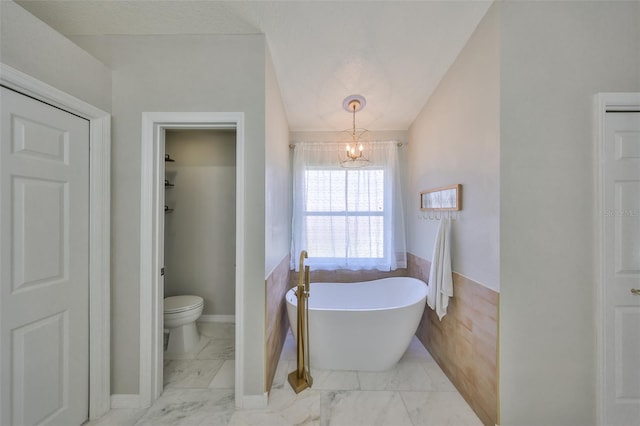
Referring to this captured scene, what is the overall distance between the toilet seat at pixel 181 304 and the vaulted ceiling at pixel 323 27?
7.21 feet

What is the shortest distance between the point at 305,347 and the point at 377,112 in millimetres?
2364

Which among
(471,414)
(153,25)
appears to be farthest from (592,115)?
(153,25)

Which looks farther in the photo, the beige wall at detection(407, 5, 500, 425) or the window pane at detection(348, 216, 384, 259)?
the window pane at detection(348, 216, 384, 259)

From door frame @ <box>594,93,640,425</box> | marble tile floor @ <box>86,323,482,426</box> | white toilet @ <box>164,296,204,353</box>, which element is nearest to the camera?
door frame @ <box>594,93,640,425</box>

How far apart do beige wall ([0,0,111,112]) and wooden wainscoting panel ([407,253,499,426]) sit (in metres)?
2.71

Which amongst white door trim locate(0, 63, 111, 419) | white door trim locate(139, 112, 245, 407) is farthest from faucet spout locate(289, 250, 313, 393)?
white door trim locate(0, 63, 111, 419)

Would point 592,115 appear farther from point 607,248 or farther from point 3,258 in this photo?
point 3,258

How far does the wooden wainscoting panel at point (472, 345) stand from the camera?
4.65 feet

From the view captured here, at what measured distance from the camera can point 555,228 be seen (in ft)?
4.53

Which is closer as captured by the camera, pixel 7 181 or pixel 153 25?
pixel 7 181

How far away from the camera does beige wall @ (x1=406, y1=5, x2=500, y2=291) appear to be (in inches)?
55.4

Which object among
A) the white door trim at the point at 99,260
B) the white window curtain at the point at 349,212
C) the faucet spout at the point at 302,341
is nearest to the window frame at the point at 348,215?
the white window curtain at the point at 349,212

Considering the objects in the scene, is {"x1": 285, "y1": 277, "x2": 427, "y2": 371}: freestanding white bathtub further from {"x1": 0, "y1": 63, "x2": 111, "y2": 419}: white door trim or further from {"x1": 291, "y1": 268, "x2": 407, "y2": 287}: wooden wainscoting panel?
{"x1": 0, "y1": 63, "x2": 111, "y2": 419}: white door trim

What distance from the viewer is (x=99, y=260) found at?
1534mm
